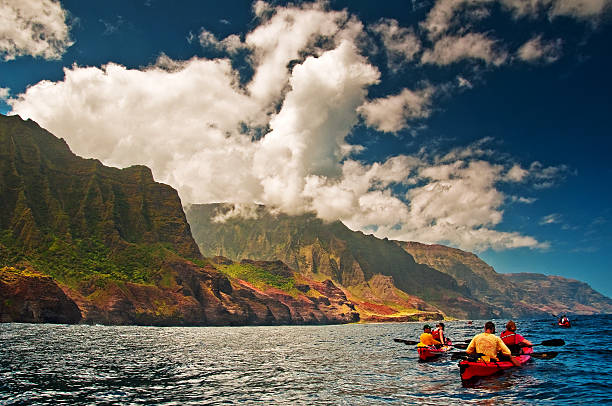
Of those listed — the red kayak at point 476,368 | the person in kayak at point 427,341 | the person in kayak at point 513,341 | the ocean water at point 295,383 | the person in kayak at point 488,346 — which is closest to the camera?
the ocean water at point 295,383

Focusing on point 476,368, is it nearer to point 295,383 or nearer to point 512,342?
point 512,342

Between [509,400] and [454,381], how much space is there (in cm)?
694

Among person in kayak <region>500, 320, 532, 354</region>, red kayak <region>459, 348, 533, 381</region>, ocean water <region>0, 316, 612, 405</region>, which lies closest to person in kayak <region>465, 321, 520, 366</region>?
red kayak <region>459, 348, 533, 381</region>

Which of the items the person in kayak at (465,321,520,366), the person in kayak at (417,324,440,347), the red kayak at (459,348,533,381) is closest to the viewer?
the red kayak at (459,348,533,381)

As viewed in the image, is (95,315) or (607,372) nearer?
(607,372)

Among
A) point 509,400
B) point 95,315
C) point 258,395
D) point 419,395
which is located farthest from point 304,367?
point 95,315

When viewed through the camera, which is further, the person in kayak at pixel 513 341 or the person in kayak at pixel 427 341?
the person in kayak at pixel 427 341

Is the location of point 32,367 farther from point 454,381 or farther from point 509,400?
point 509,400

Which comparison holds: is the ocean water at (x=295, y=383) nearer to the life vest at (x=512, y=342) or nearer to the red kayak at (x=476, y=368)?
the red kayak at (x=476, y=368)

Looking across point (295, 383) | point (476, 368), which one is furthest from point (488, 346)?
point (295, 383)

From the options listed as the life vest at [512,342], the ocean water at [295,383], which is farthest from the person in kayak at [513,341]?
the ocean water at [295,383]

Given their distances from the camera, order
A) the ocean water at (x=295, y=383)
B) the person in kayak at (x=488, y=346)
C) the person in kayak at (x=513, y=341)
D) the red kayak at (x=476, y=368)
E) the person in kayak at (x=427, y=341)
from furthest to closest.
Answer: the person in kayak at (x=427, y=341) < the person in kayak at (x=513, y=341) < the person in kayak at (x=488, y=346) < the red kayak at (x=476, y=368) < the ocean water at (x=295, y=383)

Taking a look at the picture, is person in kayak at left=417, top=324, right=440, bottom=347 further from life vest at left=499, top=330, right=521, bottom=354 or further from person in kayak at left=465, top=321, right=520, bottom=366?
person in kayak at left=465, top=321, right=520, bottom=366

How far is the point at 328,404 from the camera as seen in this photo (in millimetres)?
21281
